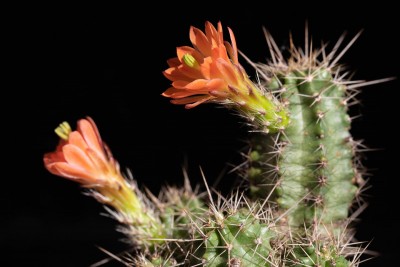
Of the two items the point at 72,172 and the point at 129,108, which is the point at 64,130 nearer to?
the point at 72,172

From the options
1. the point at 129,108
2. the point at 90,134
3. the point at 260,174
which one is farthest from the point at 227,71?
the point at 129,108

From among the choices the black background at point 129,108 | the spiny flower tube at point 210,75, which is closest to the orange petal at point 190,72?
the spiny flower tube at point 210,75

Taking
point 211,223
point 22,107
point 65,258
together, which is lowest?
point 65,258

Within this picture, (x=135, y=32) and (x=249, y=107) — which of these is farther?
(x=135, y=32)

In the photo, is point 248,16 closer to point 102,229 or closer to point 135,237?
point 102,229

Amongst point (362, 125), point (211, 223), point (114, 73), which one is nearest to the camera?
point (211, 223)

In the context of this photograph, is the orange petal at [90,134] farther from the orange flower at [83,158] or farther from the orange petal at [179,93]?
the orange petal at [179,93]

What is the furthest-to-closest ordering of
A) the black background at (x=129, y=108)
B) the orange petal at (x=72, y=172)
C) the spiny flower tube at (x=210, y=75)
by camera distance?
1. the black background at (x=129, y=108)
2. the orange petal at (x=72, y=172)
3. the spiny flower tube at (x=210, y=75)

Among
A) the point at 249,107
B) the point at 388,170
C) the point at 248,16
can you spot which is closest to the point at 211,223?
the point at 249,107
